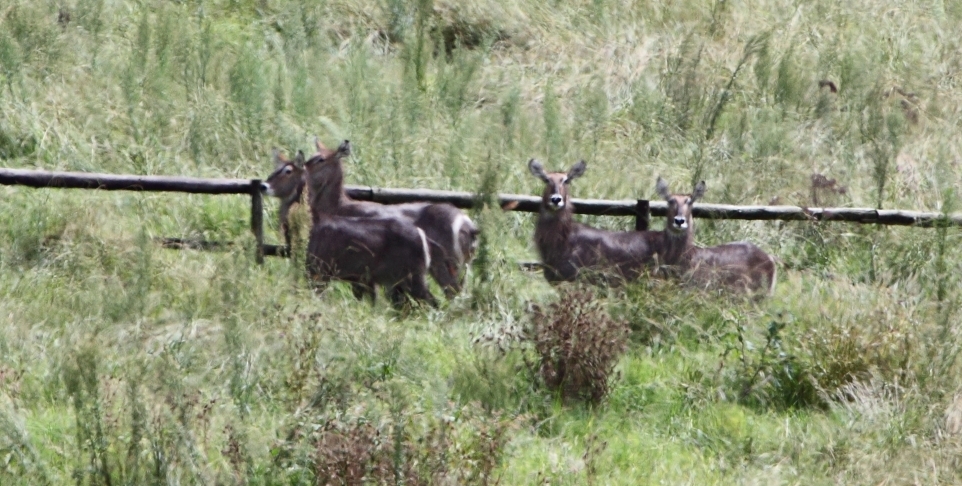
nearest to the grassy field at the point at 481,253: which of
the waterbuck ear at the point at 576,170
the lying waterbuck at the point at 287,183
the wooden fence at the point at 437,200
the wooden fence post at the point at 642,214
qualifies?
the wooden fence at the point at 437,200

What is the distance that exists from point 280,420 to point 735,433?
7.77ft

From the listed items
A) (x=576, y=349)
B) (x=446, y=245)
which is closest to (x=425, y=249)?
(x=446, y=245)

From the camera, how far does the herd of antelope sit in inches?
370

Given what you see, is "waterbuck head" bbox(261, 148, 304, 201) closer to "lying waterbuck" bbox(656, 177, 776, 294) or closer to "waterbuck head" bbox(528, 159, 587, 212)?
"waterbuck head" bbox(528, 159, 587, 212)

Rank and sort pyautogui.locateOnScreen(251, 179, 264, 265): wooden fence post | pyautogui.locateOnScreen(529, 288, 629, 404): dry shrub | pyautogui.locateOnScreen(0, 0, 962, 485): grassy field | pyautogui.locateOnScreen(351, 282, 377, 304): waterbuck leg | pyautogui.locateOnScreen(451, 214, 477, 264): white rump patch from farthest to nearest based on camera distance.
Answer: pyautogui.locateOnScreen(251, 179, 264, 265): wooden fence post → pyautogui.locateOnScreen(451, 214, 477, 264): white rump patch → pyautogui.locateOnScreen(351, 282, 377, 304): waterbuck leg → pyautogui.locateOnScreen(529, 288, 629, 404): dry shrub → pyautogui.locateOnScreen(0, 0, 962, 485): grassy field

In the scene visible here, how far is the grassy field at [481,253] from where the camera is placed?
21.3 ft

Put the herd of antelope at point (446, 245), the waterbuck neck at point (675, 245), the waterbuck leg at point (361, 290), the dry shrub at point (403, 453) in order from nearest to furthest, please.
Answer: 1. the dry shrub at point (403, 453)
2. the waterbuck leg at point (361, 290)
3. the herd of antelope at point (446, 245)
4. the waterbuck neck at point (675, 245)

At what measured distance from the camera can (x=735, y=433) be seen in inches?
284

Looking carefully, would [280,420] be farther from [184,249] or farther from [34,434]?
[184,249]

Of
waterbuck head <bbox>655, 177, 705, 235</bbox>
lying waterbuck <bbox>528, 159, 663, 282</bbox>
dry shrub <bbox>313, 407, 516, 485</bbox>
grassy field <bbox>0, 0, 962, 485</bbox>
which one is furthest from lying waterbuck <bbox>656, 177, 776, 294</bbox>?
dry shrub <bbox>313, 407, 516, 485</bbox>

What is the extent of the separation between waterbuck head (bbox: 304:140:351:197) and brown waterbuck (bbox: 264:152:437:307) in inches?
44.0

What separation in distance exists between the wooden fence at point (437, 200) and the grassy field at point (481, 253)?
20cm

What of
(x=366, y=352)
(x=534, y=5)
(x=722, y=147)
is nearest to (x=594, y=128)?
(x=722, y=147)

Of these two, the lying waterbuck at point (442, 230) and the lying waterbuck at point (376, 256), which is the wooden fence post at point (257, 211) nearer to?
the lying waterbuck at point (442, 230)
